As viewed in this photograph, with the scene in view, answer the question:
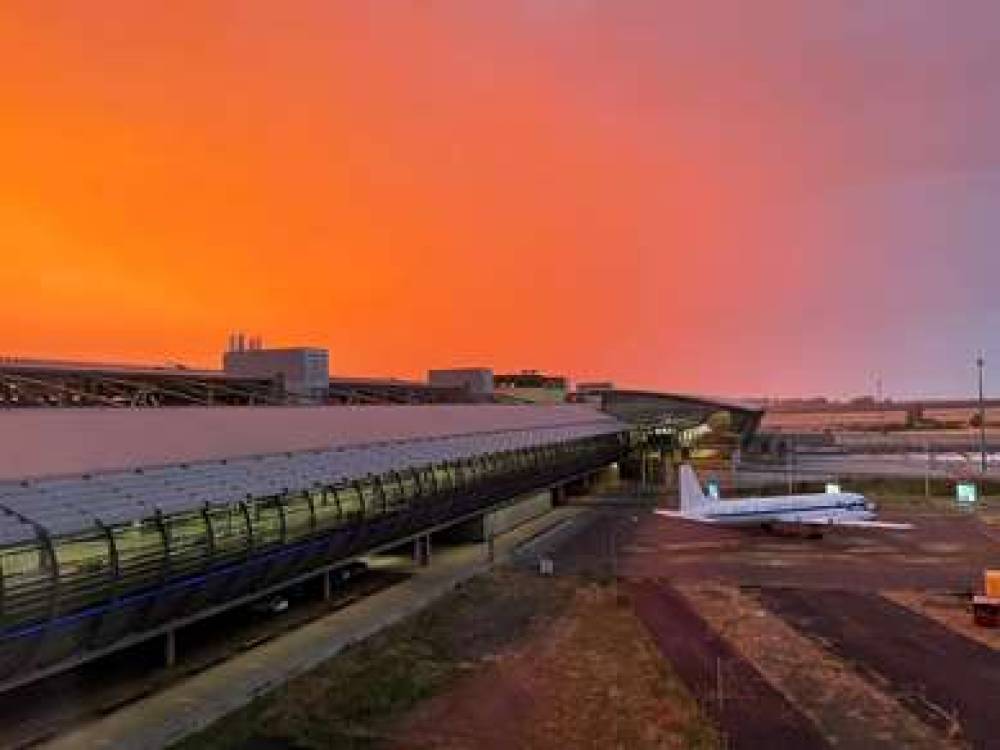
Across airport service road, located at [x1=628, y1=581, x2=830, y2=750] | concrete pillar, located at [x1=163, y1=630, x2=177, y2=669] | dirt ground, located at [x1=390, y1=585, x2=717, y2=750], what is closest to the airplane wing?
airport service road, located at [x1=628, y1=581, x2=830, y2=750]

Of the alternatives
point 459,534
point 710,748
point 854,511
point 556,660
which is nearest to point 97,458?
point 556,660

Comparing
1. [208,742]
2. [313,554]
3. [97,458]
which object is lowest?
[208,742]

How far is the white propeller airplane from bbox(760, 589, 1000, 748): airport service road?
22891mm

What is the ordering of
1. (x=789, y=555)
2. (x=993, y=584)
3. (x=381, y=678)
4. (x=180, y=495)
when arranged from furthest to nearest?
1. (x=789, y=555)
2. (x=993, y=584)
3. (x=381, y=678)
4. (x=180, y=495)

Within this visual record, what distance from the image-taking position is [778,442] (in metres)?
145

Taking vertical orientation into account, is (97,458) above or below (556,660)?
above

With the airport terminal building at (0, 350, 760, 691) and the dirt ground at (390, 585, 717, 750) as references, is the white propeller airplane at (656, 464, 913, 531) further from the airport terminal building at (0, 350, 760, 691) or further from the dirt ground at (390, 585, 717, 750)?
the dirt ground at (390, 585, 717, 750)

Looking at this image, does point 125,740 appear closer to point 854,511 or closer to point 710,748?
point 710,748

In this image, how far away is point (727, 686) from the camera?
3000 cm

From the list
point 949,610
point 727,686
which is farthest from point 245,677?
point 949,610

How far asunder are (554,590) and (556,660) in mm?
12996

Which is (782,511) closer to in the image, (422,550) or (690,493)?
(690,493)

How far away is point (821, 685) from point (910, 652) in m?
6.28

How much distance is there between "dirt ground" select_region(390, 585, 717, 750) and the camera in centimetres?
2506
